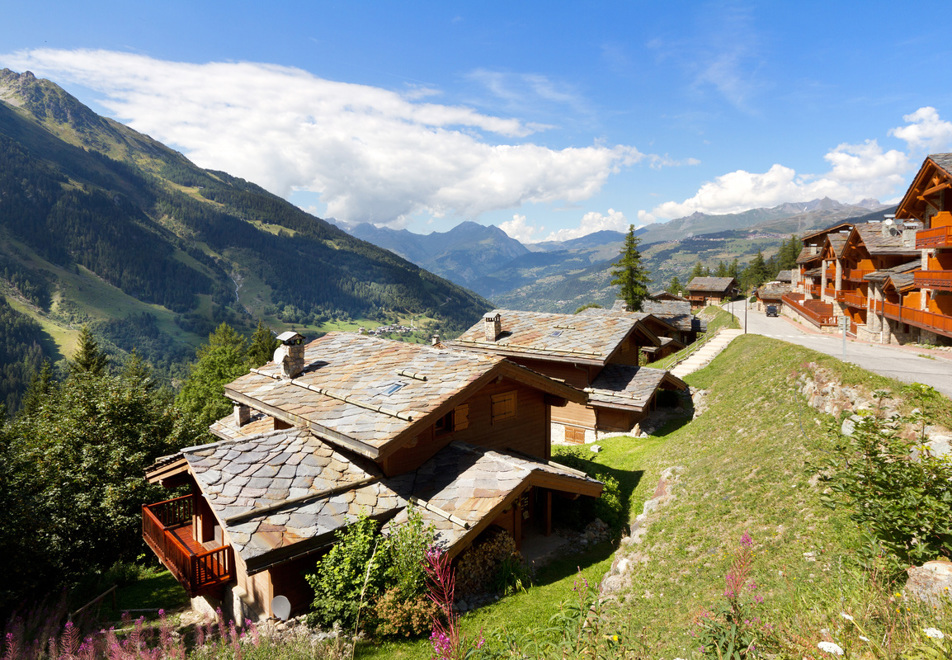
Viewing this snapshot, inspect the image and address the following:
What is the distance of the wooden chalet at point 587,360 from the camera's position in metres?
26.0

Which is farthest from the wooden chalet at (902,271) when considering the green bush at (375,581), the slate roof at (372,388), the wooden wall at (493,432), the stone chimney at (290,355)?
the stone chimney at (290,355)

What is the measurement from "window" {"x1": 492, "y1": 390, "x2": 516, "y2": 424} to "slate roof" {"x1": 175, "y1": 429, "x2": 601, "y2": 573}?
2481mm

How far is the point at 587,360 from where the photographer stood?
86.2ft

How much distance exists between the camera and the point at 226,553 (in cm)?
1230

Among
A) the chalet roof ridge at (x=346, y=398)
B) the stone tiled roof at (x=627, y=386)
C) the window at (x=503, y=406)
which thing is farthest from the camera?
the stone tiled roof at (x=627, y=386)

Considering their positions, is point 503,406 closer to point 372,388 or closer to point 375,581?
point 372,388

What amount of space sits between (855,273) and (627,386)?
33.4 m

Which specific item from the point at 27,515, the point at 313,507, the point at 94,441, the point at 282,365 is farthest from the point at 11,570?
the point at 313,507

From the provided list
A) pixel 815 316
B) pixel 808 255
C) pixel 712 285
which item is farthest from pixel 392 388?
pixel 712 285

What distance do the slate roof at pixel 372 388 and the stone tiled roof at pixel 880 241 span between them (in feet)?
117

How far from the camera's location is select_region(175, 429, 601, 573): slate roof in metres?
10.3

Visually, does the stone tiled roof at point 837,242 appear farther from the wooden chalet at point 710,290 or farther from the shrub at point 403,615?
the shrub at point 403,615

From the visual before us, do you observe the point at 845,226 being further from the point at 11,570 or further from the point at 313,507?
the point at 11,570

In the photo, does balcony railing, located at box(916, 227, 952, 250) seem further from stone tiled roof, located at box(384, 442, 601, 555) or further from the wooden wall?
stone tiled roof, located at box(384, 442, 601, 555)
